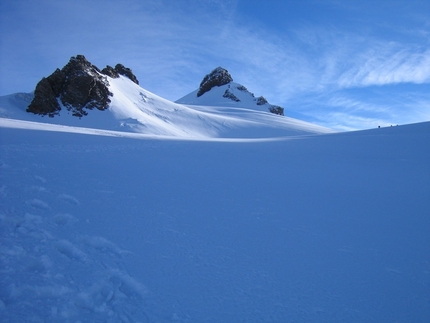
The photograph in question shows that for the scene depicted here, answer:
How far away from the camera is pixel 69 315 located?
254cm

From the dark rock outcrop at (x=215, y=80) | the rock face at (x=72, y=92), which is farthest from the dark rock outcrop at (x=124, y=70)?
the dark rock outcrop at (x=215, y=80)

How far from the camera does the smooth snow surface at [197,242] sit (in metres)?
2.83

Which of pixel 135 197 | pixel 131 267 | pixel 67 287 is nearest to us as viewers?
pixel 67 287

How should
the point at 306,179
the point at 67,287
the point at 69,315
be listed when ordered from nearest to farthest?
the point at 69,315
the point at 67,287
the point at 306,179

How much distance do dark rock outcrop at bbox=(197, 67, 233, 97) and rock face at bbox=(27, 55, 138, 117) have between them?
5231cm

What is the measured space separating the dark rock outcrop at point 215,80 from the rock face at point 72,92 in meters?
52.3

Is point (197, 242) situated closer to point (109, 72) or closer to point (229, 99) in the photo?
point (109, 72)

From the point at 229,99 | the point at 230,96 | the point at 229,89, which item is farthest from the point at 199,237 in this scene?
the point at 229,89

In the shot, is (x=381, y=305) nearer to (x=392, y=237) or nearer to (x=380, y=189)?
(x=392, y=237)

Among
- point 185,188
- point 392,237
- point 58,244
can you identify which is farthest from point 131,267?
point 392,237

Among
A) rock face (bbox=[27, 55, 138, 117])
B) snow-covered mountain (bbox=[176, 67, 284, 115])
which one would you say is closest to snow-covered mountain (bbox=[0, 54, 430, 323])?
rock face (bbox=[27, 55, 138, 117])

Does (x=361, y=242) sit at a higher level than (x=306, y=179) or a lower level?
lower

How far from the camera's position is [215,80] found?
246 feet

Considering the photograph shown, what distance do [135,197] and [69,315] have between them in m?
2.49
